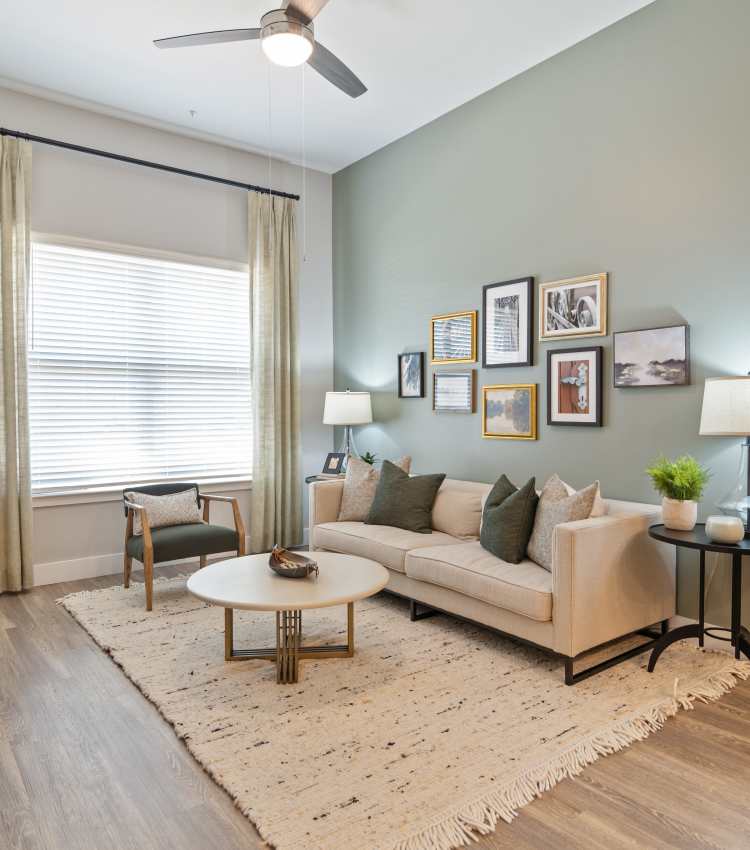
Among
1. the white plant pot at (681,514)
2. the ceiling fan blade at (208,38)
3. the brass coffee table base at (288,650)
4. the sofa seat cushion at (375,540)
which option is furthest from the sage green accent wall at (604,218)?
the ceiling fan blade at (208,38)

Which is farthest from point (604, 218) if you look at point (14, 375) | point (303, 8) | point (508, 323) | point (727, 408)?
point (14, 375)

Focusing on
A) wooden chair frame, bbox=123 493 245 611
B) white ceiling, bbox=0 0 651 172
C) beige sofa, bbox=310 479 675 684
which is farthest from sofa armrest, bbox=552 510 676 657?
white ceiling, bbox=0 0 651 172

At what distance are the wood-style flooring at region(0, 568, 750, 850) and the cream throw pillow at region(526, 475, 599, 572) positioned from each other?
36.6 inches

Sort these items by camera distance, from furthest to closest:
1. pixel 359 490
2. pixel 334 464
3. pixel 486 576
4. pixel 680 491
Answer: pixel 334 464 < pixel 359 490 < pixel 486 576 < pixel 680 491

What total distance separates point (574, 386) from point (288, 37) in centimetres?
238

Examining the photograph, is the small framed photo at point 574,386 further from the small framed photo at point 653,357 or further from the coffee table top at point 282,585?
the coffee table top at point 282,585

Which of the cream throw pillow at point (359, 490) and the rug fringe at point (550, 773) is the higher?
the cream throw pillow at point (359, 490)

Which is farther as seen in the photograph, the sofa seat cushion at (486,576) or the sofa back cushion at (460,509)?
the sofa back cushion at (460,509)

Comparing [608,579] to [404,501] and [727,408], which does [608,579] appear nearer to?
[727,408]

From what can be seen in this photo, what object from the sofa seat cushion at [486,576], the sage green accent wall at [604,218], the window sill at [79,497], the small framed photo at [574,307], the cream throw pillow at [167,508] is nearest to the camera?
the sofa seat cushion at [486,576]

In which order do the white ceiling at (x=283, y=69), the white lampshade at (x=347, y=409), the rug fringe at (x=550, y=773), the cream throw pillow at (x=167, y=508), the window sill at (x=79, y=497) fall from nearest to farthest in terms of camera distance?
the rug fringe at (x=550, y=773)
the white ceiling at (x=283, y=69)
the cream throw pillow at (x=167, y=508)
the window sill at (x=79, y=497)
the white lampshade at (x=347, y=409)

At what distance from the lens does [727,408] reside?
2723mm

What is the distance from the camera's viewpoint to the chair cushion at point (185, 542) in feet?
12.9

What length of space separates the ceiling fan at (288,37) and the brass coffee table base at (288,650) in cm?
250
